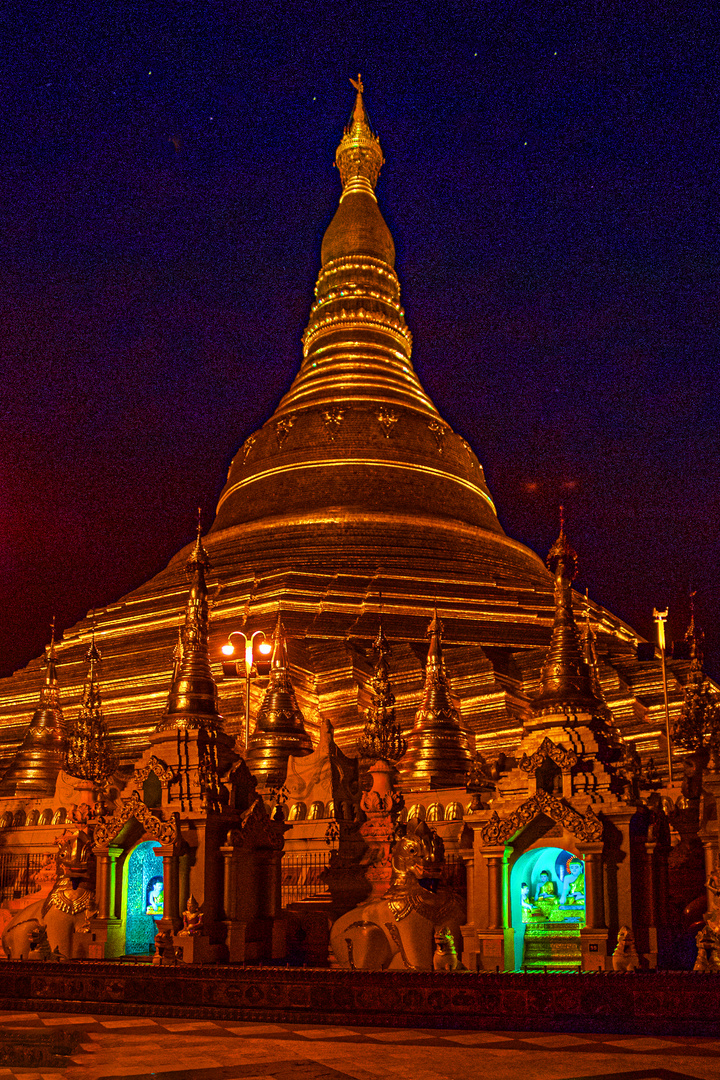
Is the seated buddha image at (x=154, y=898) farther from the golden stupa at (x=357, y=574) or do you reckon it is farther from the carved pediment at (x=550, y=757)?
the golden stupa at (x=357, y=574)

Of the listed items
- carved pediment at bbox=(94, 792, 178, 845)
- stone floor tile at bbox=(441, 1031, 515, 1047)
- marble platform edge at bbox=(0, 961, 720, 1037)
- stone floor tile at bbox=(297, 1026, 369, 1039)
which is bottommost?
stone floor tile at bbox=(297, 1026, 369, 1039)

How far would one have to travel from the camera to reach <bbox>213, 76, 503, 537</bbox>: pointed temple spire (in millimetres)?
47125

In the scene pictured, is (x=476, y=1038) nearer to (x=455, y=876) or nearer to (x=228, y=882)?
(x=228, y=882)

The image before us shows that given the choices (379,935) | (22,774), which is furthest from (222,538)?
(379,935)

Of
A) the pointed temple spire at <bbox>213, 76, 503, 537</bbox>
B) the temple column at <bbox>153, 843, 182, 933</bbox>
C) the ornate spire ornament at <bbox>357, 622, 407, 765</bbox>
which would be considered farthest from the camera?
the pointed temple spire at <bbox>213, 76, 503, 537</bbox>

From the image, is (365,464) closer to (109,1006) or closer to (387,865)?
(387,865)

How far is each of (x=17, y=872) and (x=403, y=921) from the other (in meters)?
10.7

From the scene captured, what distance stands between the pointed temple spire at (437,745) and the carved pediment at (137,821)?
781cm

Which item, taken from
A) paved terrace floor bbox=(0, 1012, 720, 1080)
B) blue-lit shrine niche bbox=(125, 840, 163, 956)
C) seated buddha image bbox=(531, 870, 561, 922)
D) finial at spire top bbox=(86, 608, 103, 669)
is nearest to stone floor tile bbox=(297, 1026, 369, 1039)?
paved terrace floor bbox=(0, 1012, 720, 1080)

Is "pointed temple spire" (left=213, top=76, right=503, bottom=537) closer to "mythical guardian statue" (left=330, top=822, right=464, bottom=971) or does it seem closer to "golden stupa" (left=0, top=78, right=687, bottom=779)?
"golden stupa" (left=0, top=78, right=687, bottom=779)

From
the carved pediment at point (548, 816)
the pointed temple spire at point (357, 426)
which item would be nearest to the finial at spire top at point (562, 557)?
the carved pediment at point (548, 816)

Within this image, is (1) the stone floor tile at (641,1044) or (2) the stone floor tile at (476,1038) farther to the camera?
(2) the stone floor tile at (476,1038)

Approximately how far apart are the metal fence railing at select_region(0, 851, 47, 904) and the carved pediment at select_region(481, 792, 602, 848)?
10.5 m

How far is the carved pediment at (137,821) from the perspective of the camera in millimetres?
18547
